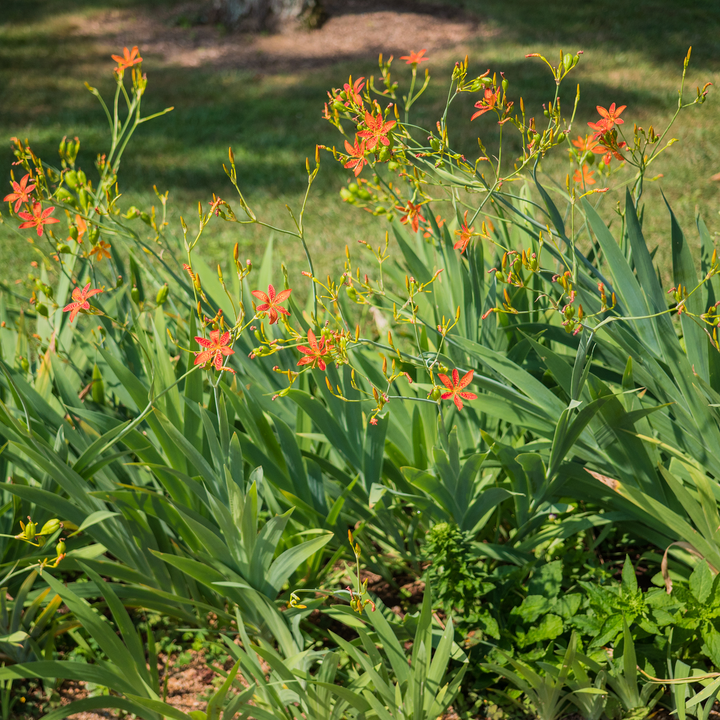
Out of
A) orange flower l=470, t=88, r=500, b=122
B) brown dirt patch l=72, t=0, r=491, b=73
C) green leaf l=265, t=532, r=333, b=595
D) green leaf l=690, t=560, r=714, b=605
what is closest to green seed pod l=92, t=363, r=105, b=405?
green leaf l=265, t=532, r=333, b=595

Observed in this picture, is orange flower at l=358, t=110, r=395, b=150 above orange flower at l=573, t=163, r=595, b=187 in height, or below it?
above

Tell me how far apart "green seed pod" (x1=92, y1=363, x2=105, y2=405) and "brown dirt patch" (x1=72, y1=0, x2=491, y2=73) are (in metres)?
5.62

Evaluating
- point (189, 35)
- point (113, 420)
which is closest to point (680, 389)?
point (113, 420)

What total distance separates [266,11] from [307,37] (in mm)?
675

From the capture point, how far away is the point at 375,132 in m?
1.29

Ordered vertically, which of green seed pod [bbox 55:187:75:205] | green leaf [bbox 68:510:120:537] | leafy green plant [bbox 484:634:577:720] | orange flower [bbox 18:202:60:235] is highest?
green seed pod [bbox 55:187:75:205]

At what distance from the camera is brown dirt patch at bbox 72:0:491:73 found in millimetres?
6910

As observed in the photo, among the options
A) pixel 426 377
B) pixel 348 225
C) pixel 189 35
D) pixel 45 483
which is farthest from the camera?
pixel 189 35

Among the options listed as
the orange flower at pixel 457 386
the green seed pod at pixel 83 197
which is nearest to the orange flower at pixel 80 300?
the green seed pod at pixel 83 197

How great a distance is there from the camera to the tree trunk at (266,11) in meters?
7.50

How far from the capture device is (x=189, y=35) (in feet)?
25.7

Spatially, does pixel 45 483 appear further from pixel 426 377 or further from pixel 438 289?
pixel 438 289

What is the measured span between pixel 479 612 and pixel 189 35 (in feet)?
26.4

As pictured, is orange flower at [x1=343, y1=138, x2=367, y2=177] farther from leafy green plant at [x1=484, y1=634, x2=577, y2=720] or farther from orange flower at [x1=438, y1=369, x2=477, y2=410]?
leafy green plant at [x1=484, y1=634, x2=577, y2=720]
